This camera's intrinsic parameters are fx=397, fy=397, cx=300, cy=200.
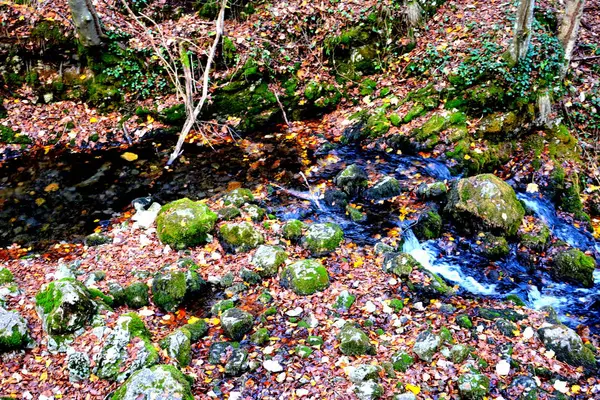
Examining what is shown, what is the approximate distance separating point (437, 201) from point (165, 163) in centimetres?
625

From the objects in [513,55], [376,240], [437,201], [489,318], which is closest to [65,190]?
[376,240]

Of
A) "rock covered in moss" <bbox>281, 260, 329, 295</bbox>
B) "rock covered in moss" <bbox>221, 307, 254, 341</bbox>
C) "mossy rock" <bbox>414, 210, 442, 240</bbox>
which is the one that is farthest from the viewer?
"mossy rock" <bbox>414, 210, 442, 240</bbox>

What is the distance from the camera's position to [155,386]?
3.74 meters

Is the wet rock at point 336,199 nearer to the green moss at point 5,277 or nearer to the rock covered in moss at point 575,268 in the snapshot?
the rock covered in moss at point 575,268

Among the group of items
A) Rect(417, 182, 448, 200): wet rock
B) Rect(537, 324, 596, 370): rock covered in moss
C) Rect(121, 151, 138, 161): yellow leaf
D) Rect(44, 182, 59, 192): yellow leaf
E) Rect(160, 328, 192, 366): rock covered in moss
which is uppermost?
Rect(417, 182, 448, 200): wet rock

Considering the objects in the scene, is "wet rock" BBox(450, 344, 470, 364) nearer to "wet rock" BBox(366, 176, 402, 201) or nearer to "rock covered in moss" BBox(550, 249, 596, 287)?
"rock covered in moss" BBox(550, 249, 596, 287)

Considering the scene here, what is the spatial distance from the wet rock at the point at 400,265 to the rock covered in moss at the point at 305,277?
938 millimetres

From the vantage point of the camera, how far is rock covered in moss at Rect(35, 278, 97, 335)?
4.40 meters

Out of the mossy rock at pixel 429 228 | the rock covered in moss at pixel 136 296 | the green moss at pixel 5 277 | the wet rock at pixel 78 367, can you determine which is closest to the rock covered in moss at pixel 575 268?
the mossy rock at pixel 429 228

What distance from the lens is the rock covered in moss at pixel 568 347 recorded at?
4391 millimetres

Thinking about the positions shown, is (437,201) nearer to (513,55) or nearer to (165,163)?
(513,55)

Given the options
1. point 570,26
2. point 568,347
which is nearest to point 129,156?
point 568,347

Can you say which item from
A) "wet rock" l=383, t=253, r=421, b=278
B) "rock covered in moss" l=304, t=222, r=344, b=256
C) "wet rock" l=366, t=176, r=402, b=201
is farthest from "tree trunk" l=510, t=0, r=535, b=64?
"rock covered in moss" l=304, t=222, r=344, b=256

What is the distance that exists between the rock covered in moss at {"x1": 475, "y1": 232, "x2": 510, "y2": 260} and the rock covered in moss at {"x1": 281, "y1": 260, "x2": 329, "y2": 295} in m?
2.71
